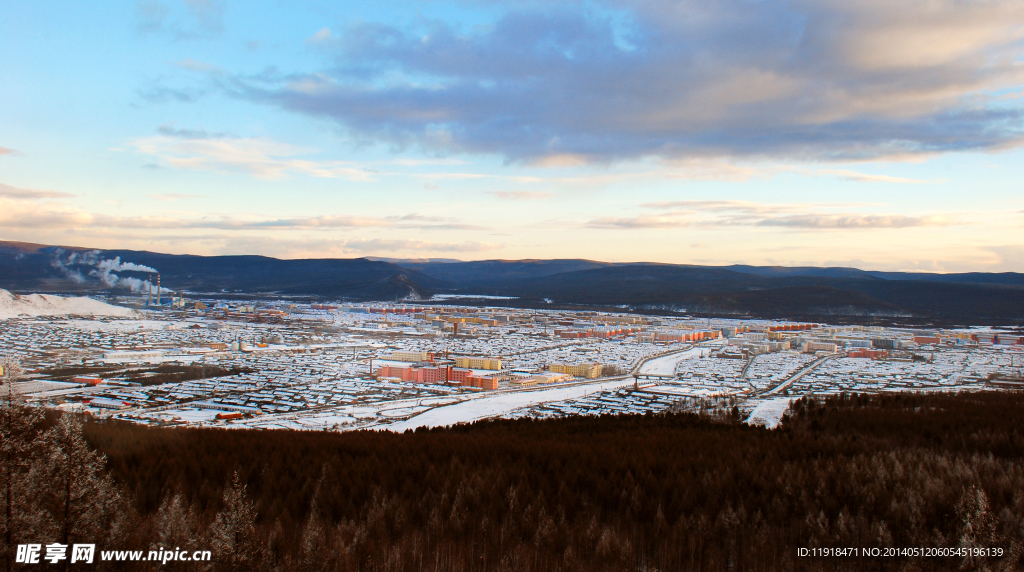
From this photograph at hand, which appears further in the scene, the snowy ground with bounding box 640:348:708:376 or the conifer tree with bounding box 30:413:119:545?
the snowy ground with bounding box 640:348:708:376

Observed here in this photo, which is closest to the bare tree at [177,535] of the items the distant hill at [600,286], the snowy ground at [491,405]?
the snowy ground at [491,405]

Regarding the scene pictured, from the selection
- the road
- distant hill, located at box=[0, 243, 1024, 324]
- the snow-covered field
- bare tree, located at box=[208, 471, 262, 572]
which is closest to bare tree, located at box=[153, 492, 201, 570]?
bare tree, located at box=[208, 471, 262, 572]

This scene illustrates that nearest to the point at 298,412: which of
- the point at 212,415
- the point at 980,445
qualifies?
the point at 212,415

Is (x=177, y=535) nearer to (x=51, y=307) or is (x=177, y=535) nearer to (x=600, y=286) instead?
(x=51, y=307)

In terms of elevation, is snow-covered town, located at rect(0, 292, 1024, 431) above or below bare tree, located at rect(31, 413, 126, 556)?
below

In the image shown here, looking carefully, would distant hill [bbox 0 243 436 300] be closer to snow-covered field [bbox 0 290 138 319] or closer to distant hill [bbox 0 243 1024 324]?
distant hill [bbox 0 243 1024 324]

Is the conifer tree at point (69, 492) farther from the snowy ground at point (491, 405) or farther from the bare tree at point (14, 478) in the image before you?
the snowy ground at point (491, 405)

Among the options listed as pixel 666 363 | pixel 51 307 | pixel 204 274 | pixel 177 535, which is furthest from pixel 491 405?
pixel 204 274
